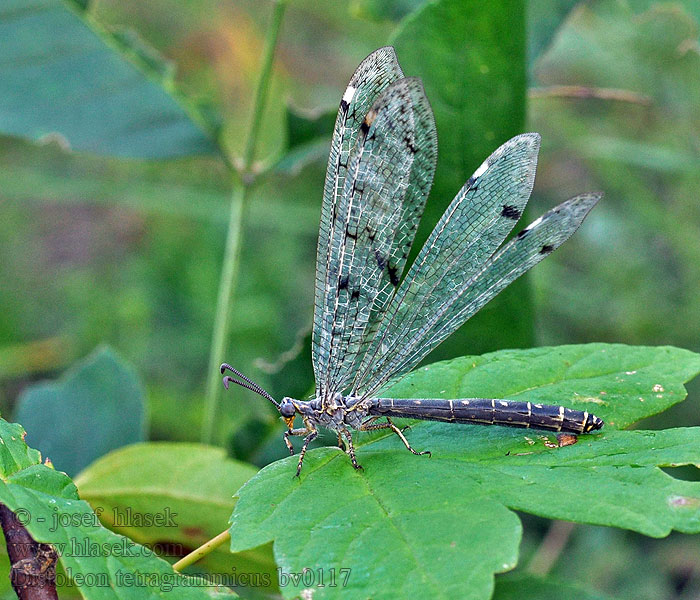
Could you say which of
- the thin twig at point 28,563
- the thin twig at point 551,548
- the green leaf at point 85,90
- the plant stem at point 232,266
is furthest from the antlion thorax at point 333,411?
the thin twig at point 551,548

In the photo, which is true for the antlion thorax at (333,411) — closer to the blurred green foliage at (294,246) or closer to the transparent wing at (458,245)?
the transparent wing at (458,245)

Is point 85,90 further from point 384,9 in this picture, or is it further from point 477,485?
point 477,485

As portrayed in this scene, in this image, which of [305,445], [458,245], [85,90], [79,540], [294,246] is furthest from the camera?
[294,246]

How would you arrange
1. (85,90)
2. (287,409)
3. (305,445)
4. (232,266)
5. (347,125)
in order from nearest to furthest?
(305,445)
(347,125)
(287,409)
(232,266)
(85,90)

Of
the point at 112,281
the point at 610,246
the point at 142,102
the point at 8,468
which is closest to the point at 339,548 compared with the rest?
the point at 8,468

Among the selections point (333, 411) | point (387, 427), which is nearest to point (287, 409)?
point (333, 411)

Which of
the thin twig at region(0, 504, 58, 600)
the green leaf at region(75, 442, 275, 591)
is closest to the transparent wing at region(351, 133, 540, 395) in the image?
the green leaf at region(75, 442, 275, 591)
